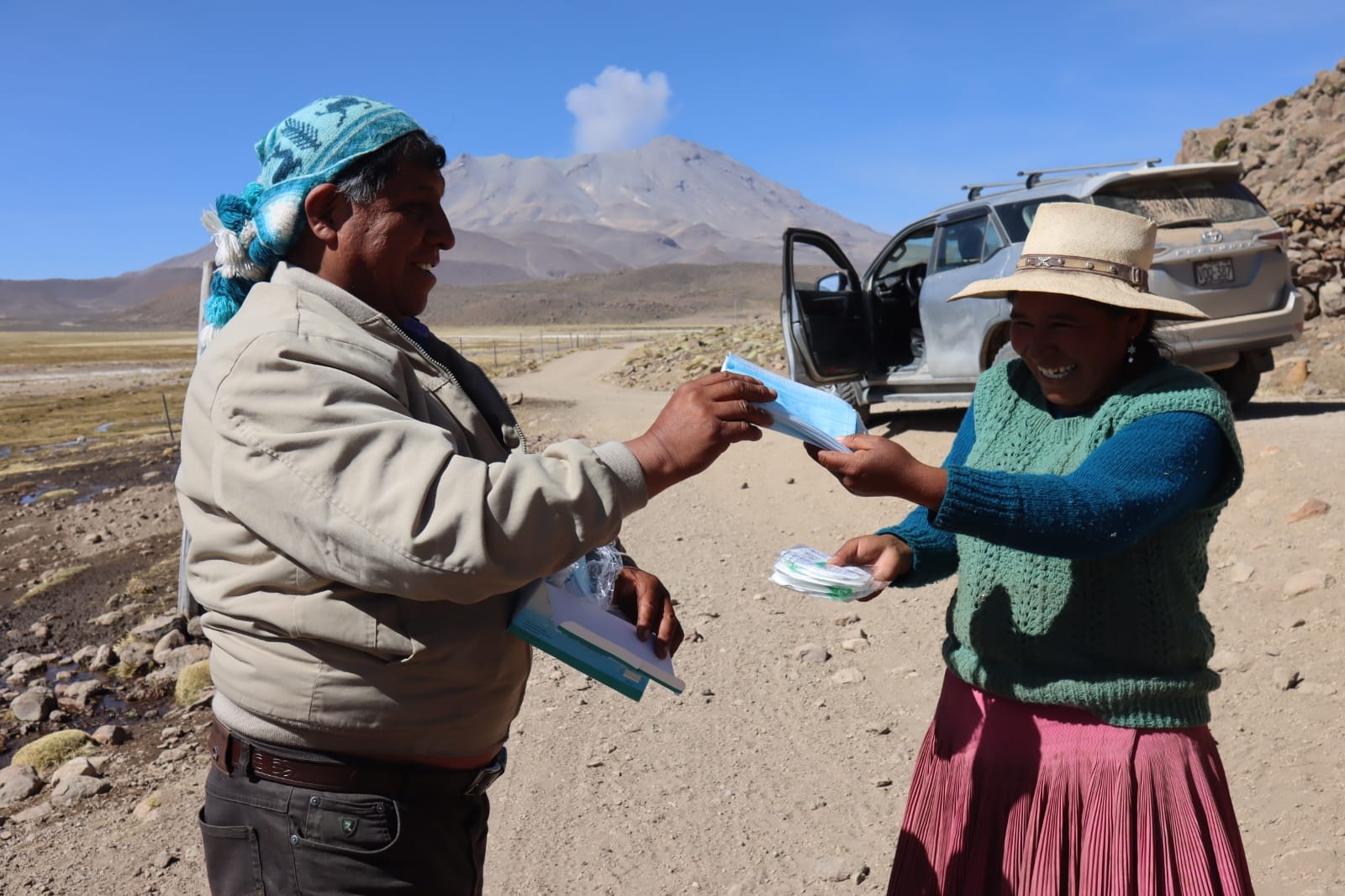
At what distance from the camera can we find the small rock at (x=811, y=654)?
5.32m

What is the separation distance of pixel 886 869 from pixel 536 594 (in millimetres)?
2277

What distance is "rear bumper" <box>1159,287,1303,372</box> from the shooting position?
26.2 ft

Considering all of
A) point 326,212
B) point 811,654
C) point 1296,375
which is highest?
point 326,212

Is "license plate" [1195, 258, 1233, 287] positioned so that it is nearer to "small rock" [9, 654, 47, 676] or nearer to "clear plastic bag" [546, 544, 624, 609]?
"clear plastic bag" [546, 544, 624, 609]

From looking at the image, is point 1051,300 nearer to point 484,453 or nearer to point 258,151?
point 484,453

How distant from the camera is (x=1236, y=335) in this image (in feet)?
26.6

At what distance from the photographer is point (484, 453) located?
6.12 feet

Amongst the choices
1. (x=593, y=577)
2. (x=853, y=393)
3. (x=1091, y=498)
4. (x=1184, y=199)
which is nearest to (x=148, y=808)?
(x=593, y=577)

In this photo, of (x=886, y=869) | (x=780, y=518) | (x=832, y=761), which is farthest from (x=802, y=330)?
(x=886, y=869)

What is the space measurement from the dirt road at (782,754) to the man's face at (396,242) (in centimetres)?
233

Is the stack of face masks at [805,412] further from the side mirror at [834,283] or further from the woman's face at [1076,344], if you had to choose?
the side mirror at [834,283]

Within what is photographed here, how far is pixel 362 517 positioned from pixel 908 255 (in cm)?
969

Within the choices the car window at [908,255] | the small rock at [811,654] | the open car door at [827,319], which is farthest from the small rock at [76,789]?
the car window at [908,255]

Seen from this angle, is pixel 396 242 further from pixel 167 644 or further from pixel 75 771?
pixel 167 644
